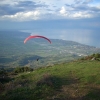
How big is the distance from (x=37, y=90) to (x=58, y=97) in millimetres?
1861

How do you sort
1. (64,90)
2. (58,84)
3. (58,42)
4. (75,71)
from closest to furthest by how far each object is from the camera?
1. (64,90)
2. (58,84)
3. (75,71)
4. (58,42)

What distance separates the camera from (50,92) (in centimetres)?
1348

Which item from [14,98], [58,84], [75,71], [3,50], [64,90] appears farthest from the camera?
[3,50]

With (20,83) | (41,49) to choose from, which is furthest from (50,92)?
(41,49)

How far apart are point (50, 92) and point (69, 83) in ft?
11.1

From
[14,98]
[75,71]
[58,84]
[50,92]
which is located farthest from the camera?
[75,71]

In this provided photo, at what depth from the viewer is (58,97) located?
12531 millimetres

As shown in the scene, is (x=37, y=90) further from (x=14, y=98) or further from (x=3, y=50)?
(x=3, y=50)

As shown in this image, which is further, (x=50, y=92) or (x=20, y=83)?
(x=20, y=83)

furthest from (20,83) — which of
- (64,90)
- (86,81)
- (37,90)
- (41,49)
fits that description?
(41,49)

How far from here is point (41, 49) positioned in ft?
586

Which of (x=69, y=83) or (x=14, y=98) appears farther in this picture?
(x=69, y=83)

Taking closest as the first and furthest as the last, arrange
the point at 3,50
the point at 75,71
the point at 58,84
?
1. the point at 58,84
2. the point at 75,71
3. the point at 3,50

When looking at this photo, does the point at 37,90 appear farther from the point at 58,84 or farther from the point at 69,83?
the point at 69,83
